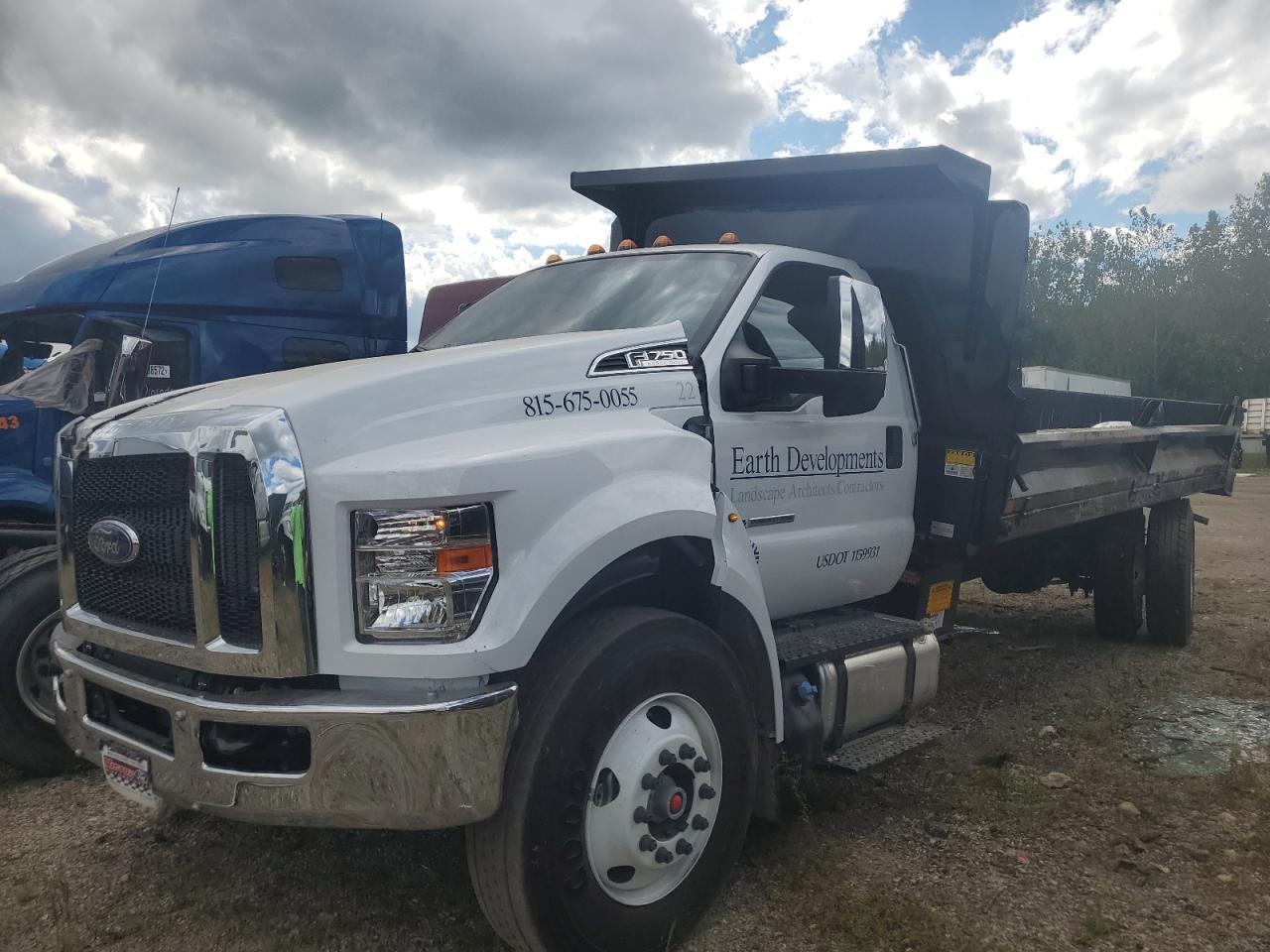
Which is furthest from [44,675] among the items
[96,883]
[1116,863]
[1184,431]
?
[1184,431]

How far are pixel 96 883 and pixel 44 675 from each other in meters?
1.26

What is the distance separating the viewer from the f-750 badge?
3.09 meters

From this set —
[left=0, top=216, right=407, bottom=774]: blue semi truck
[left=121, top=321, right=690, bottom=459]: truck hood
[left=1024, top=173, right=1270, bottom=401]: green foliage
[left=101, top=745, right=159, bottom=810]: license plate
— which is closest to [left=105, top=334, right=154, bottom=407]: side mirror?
[left=0, top=216, right=407, bottom=774]: blue semi truck

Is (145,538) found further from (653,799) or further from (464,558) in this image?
(653,799)

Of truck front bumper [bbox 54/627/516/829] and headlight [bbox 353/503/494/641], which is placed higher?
headlight [bbox 353/503/494/641]

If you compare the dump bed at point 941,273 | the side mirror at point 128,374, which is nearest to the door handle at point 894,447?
the dump bed at point 941,273

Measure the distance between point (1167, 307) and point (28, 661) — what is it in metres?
51.0

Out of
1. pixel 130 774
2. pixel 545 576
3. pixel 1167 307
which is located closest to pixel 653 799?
pixel 545 576

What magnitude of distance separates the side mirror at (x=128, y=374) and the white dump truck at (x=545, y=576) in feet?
6.03

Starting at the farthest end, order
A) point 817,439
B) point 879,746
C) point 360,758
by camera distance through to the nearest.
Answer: point 879,746, point 817,439, point 360,758

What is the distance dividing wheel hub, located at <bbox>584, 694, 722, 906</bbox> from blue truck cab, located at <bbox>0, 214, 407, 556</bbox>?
356 cm

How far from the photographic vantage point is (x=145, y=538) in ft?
8.63

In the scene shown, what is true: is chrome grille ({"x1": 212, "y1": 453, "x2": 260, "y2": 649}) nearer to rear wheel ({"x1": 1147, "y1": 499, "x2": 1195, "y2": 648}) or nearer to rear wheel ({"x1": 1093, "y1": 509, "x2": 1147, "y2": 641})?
rear wheel ({"x1": 1093, "y1": 509, "x2": 1147, "y2": 641})

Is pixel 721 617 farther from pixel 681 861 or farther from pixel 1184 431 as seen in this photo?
pixel 1184 431
